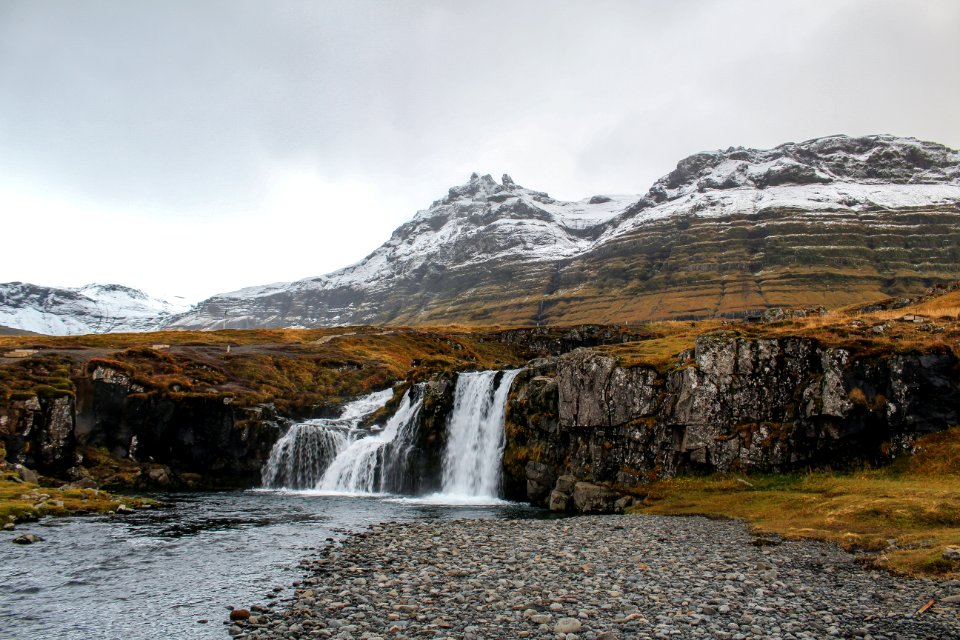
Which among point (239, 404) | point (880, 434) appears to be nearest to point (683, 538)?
point (880, 434)

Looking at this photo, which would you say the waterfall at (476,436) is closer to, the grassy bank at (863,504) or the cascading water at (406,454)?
the cascading water at (406,454)

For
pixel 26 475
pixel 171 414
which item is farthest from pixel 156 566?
pixel 171 414

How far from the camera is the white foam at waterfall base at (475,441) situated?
178ft

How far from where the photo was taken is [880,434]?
35.8 meters

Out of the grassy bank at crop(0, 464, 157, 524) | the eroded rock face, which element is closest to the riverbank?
the grassy bank at crop(0, 464, 157, 524)

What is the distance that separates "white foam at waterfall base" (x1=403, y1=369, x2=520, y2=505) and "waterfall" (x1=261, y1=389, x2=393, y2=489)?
1465 cm

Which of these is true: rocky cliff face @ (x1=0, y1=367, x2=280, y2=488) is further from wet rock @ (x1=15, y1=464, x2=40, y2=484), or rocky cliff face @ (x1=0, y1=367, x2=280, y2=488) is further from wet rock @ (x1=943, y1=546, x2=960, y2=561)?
wet rock @ (x1=943, y1=546, x2=960, y2=561)

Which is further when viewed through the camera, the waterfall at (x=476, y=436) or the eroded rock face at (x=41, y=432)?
the waterfall at (x=476, y=436)

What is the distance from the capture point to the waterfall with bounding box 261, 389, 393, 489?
62.4 meters

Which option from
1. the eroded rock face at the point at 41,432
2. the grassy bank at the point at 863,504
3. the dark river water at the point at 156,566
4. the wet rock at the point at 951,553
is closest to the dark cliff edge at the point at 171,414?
the eroded rock face at the point at 41,432

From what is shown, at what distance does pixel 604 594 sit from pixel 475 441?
4231cm

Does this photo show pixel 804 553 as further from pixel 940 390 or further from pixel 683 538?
pixel 940 390

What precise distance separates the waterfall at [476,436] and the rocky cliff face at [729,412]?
3.61m

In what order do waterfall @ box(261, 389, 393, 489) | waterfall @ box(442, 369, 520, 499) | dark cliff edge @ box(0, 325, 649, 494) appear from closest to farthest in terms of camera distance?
1. dark cliff edge @ box(0, 325, 649, 494)
2. waterfall @ box(442, 369, 520, 499)
3. waterfall @ box(261, 389, 393, 489)
